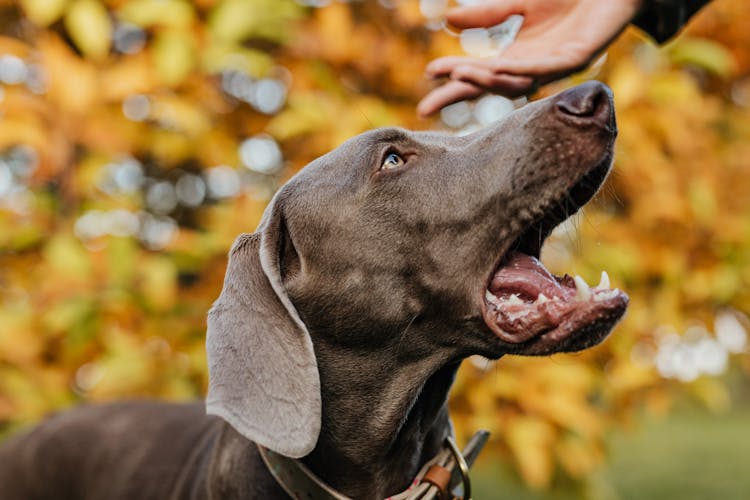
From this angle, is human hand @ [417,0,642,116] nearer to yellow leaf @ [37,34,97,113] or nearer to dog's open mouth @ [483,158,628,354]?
dog's open mouth @ [483,158,628,354]

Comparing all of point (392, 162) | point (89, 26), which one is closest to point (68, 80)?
point (89, 26)

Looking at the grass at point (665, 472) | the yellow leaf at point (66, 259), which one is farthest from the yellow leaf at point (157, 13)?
the grass at point (665, 472)

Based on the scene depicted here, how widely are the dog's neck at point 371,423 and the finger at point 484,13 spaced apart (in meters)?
1.14

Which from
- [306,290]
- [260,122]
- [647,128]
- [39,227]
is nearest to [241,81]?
[260,122]

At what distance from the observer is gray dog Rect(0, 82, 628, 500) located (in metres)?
2.14

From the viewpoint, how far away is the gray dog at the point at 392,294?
2141 mm

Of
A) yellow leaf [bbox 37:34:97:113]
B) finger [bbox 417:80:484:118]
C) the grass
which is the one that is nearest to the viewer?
finger [bbox 417:80:484:118]

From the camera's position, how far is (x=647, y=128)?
4055mm

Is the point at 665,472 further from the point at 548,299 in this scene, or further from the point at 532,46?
the point at 548,299

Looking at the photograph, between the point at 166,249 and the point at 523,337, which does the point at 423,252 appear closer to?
the point at 523,337

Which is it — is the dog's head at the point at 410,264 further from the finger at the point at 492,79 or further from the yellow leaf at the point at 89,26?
the yellow leaf at the point at 89,26

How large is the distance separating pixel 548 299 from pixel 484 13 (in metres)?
1.12

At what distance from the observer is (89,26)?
3.71 metres

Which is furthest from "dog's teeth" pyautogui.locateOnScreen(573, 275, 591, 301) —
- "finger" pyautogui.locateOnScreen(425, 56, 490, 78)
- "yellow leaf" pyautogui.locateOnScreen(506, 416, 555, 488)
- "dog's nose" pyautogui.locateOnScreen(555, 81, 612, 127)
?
"yellow leaf" pyautogui.locateOnScreen(506, 416, 555, 488)
